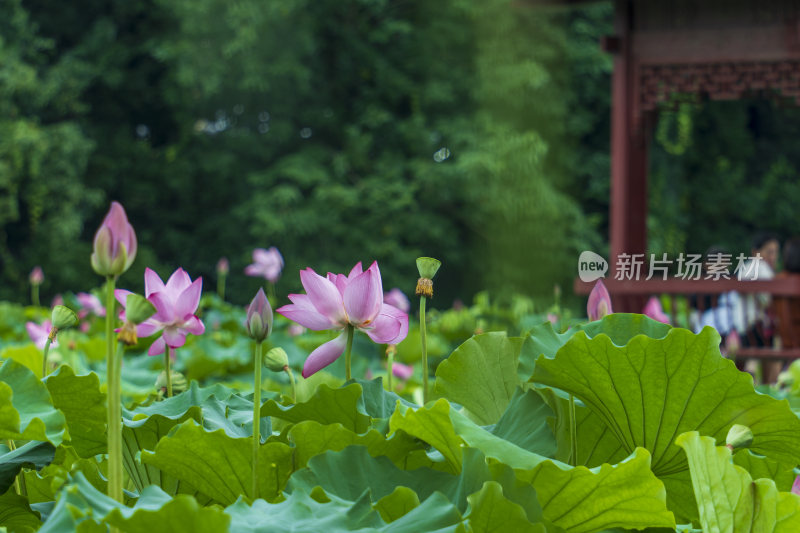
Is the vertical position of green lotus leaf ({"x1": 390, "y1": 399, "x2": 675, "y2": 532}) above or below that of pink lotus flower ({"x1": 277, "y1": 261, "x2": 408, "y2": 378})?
below

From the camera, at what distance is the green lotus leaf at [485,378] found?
651 mm

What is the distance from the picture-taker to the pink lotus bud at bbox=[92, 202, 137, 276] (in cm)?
45

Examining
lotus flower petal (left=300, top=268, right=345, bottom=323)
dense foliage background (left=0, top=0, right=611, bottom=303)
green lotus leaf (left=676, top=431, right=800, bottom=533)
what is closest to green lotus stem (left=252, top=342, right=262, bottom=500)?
lotus flower petal (left=300, top=268, right=345, bottom=323)

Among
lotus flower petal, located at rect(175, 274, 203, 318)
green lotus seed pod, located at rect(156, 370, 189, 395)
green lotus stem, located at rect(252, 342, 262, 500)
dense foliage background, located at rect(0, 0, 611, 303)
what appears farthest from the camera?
dense foliage background, located at rect(0, 0, 611, 303)

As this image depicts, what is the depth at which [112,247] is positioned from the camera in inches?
17.7

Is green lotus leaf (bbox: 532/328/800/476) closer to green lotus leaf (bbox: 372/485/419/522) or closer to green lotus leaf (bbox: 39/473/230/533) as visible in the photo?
green lotus leaf (bbox: 372/485/419/522)

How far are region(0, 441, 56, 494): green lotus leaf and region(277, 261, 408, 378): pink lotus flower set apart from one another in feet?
0.54

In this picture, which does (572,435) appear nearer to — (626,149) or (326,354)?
(326,354)

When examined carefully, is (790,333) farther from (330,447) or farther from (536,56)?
(536,56)

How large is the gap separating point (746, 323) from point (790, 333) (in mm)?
296

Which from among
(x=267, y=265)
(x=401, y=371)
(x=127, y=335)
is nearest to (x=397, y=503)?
(x=127, y=335)

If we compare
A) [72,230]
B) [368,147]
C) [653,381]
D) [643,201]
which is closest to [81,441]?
[653,381]

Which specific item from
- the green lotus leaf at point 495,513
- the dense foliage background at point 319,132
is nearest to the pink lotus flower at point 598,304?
the green lotus leaf at point 495,513

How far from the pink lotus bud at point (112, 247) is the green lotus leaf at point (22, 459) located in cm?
16
